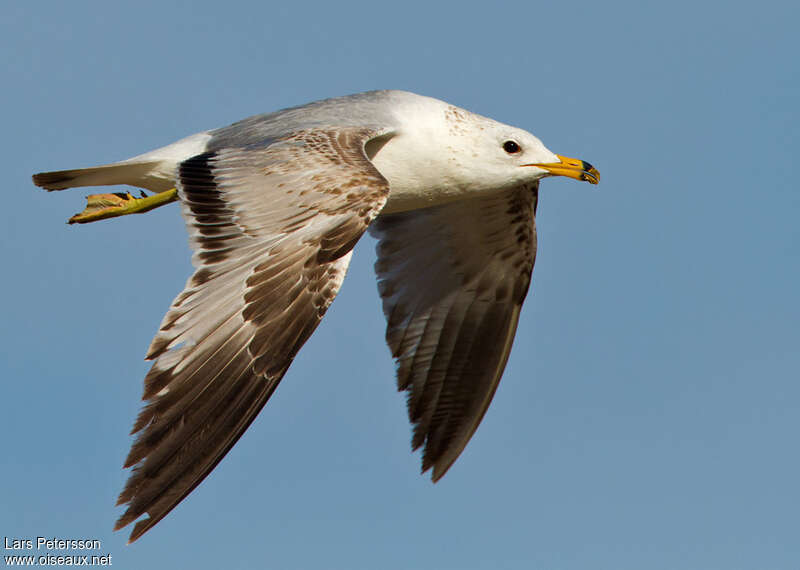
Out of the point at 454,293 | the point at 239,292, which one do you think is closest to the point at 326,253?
the point at 239,292

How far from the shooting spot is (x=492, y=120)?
1105cm

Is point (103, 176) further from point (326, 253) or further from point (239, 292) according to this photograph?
point (326, 253)

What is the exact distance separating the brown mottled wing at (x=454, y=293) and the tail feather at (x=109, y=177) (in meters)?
2.51

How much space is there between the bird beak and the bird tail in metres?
3.10

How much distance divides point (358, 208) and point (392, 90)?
277 centimetres

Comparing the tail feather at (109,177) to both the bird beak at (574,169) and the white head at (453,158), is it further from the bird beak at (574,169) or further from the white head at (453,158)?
the bird beak at (574,169)

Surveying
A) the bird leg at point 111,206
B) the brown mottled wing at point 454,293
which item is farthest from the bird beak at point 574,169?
the bird leg at point 111,206

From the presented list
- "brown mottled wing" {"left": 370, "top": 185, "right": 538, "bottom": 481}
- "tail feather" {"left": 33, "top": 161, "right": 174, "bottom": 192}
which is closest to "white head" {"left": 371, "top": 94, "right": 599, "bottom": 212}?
"brown mottled wing" {"left": 370, "top": 185, "right": 538, "bottom": 481}

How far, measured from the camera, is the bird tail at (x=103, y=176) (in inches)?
404

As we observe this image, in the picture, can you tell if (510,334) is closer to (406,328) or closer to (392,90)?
(406,328)

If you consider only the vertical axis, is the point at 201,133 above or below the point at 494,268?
above

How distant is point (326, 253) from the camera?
28.0 ft

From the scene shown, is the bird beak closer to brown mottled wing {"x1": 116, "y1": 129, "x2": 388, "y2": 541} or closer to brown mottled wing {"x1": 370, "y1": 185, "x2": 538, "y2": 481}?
brown mottled wing {"x1": 370, "y1": 185, "x2": 538, "y2": 481}

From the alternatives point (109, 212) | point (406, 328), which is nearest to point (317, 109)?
point (109, 212)
